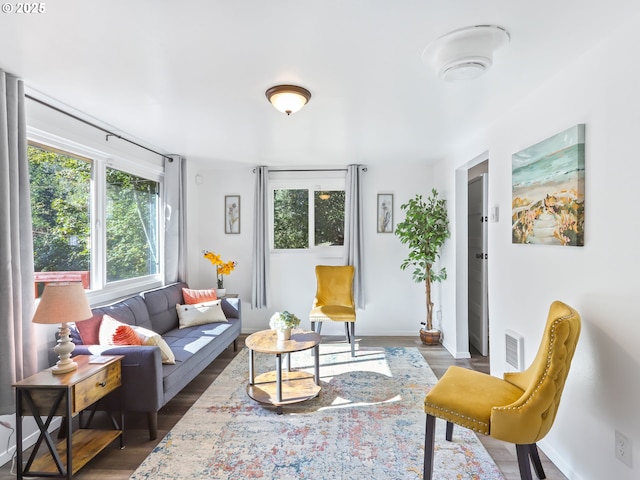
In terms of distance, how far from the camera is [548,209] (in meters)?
2.16

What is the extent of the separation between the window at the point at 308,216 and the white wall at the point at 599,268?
282 centimetres

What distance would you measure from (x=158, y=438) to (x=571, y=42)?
11.4 feet

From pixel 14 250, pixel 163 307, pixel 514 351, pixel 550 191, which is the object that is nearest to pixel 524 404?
pixel 514 351

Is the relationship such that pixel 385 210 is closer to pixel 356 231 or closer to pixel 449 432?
pixel 356 231

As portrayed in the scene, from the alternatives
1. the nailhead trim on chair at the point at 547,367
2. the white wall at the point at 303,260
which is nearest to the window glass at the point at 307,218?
the white wall at the point at 303,260

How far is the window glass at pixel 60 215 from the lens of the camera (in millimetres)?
2569

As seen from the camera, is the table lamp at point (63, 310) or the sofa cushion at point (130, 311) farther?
the sofa cushion at point (130, 311)

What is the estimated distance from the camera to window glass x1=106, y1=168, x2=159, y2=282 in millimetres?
3414

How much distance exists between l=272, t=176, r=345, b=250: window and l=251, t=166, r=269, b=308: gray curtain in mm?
259

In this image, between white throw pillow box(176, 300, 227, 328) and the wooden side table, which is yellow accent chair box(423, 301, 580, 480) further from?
white throw pillow box(176, 300, 227, 328)

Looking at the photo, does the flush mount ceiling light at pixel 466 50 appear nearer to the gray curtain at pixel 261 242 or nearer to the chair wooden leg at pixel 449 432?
the chair wooden leg at pixel 449 432

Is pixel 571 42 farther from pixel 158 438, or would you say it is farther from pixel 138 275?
pixel 138 275

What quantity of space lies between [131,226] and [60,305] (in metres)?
1.85

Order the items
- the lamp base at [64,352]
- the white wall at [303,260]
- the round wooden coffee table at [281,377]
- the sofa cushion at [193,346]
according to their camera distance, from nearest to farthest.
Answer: the lamp base at [64,352]
the sofa cushion at [193,346]
the round wooden coffee table at [281,377]
the white wall at [303,260]
